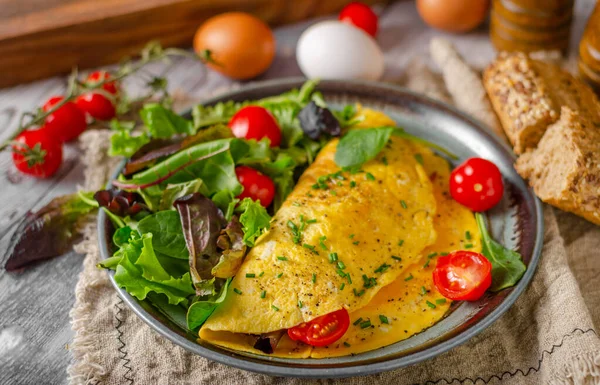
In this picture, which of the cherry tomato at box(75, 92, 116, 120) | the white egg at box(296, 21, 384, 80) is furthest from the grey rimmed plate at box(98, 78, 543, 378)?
the cherry tomato at box(75, 92, 116, 120)

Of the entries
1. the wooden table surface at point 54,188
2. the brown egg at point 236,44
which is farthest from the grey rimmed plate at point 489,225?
the brown egg at point 236,44

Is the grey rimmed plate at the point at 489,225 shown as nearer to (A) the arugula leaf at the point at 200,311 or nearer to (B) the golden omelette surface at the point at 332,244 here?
(A) the arugula leaf at the point at 200,311

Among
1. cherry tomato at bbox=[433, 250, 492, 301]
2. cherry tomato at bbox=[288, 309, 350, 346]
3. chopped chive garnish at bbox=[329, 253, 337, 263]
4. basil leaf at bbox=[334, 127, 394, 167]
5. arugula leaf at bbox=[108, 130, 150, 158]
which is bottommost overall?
cherry tomato at bbox=[433, 250, 492, 301]

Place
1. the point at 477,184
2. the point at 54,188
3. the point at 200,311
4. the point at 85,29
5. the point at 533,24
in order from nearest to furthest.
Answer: the point at 200,311, the point at 477,184, the point at 54,188, the point at 533,24, the point at 85,29

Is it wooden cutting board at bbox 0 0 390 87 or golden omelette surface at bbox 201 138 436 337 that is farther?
wooden cutting board at bbox 0 0 390 87

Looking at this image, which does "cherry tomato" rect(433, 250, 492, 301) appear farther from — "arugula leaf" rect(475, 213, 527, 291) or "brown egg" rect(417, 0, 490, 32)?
"brown egg" rect(417, 0, 490, 32)

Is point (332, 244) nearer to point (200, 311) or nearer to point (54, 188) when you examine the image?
point (200, 311)

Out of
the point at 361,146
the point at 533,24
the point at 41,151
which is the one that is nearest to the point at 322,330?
the point at 361,146
